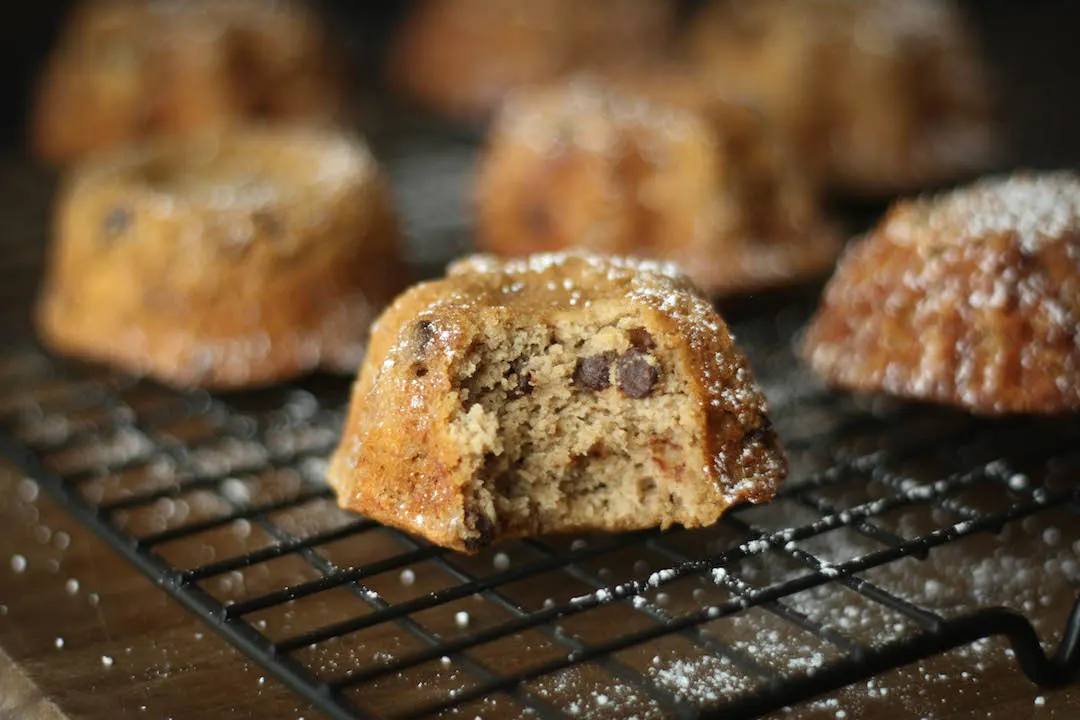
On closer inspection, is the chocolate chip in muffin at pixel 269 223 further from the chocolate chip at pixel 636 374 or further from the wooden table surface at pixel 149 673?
the chocolate chip at pixel 636 374

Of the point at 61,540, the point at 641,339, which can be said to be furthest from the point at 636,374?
the point at 61,540

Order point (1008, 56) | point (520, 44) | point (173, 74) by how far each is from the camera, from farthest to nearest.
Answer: point (1008, 56) → point (520, 44) → point (173, 74)

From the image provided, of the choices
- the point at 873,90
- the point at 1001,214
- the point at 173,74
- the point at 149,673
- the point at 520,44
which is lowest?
the point at 149,673

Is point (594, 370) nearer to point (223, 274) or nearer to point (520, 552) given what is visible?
point (520, 552)

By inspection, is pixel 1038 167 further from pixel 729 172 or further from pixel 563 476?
pixel 563 476

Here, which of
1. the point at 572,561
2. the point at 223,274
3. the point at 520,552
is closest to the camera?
the point at 572,561

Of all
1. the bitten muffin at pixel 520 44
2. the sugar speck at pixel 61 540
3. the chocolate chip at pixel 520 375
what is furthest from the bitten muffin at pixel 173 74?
the chocolate chip at pixel 520 375

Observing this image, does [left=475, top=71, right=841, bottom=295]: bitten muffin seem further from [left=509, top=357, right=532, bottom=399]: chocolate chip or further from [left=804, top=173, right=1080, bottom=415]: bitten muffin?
[left=509, top=357, right=532, bottom=399]: chocolate chip

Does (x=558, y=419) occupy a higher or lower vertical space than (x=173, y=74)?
lower
